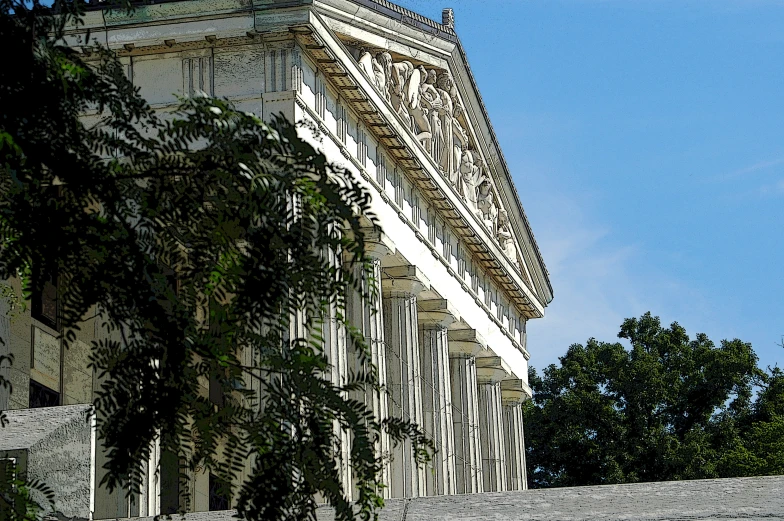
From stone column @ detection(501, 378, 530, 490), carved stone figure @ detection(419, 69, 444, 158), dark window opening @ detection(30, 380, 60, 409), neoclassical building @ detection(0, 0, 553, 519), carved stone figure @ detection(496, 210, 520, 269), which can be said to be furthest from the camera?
stone column @ detection(501, 378, 530, 490)

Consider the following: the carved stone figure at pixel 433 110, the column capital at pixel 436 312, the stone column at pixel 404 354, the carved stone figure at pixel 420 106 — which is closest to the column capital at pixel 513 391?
the column capital at pixel 436 312

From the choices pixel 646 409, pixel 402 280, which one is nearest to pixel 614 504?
pixel 402 280

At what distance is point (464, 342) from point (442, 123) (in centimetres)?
660

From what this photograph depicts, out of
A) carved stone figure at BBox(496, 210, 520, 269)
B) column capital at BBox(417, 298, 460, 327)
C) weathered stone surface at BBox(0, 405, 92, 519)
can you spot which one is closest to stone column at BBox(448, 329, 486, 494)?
column capital at BBox(417, 298, 460, 327)

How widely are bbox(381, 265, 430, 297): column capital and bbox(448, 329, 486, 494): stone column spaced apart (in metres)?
5.18

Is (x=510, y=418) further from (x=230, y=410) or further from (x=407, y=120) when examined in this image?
(x=230, y=410)

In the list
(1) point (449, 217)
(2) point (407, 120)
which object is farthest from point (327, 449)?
(1) point (449, 217)

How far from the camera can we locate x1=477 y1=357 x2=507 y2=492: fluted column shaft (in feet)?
154

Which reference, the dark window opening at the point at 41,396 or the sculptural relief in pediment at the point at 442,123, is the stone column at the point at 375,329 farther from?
the dark window opening at the point at 41,396

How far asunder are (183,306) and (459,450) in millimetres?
34204

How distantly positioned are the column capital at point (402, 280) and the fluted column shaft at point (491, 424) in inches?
335

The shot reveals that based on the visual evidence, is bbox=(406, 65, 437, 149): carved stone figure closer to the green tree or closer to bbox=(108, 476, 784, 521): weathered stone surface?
bbox=(108, 476, 784, 521): weathered stone surface

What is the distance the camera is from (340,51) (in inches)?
1336

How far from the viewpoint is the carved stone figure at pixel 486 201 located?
153 feet
